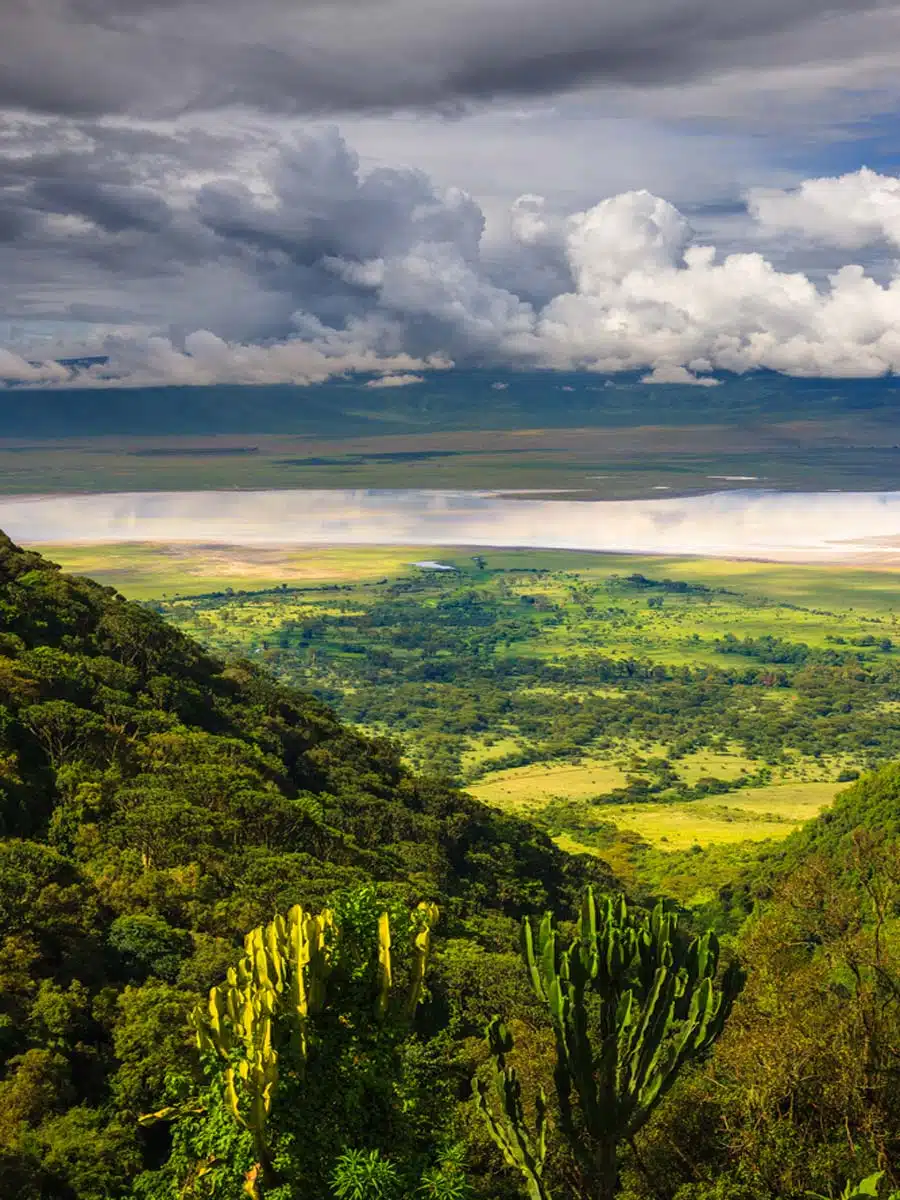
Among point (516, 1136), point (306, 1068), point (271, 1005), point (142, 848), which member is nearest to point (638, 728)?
point (142, 848)

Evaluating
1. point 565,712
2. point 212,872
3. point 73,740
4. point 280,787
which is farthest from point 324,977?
point 565,712

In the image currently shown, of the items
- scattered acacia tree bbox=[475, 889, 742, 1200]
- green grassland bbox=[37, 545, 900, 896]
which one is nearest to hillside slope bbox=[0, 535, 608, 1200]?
scattered acacia tree bbox=[475, 889, 742, 1200]

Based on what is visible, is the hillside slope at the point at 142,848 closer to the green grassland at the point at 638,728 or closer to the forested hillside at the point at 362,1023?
the forested hillside at the point at 362,1023

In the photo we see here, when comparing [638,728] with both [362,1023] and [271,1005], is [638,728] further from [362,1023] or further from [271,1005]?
[271,1005]

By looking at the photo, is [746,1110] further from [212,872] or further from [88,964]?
[212,872]

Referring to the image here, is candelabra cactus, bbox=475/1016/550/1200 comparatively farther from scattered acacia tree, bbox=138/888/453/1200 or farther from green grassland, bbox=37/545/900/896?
green grassland, bbox=37/545/900/896

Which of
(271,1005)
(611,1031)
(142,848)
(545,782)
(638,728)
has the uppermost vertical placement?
(271,1005)
